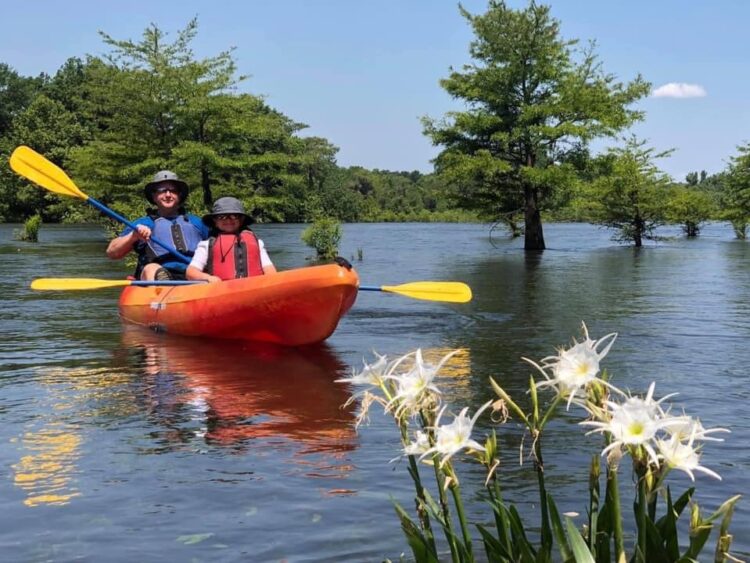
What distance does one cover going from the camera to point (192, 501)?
3846mm

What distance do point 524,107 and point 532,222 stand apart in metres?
4.00

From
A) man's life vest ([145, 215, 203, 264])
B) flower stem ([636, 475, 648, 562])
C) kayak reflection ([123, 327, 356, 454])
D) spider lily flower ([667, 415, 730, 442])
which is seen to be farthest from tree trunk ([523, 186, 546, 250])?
spider lily flower ([667, 415, 730, 442])

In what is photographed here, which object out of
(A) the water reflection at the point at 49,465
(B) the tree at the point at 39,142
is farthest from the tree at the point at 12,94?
(A) the water reflection at the point at 49,465

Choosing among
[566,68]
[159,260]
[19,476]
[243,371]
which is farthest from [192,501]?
[566,68]

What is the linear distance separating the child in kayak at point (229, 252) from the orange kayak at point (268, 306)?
0.33m

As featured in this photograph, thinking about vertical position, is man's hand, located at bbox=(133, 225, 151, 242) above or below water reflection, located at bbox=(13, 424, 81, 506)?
above

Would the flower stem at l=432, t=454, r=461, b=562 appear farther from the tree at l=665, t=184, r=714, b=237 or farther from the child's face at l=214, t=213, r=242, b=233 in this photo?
the tree at l=665, t=184, r=714, b=237

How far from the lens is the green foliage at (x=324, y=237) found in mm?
23125

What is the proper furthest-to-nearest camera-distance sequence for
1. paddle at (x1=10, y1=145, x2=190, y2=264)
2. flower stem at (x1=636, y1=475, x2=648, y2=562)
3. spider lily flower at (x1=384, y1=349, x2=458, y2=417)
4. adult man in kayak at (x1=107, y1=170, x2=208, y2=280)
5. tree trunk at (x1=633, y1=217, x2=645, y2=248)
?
1. tree trunk at (x1=633, y1=217, x2=645, y2=248)
2. paddle at (x1=10, y1=145, x2=190, y2=264)
3. adult man in kayak at (x1=107, y1=170, x2=208, y2=280)
4. spider lily flower at (x1=384, y1=349, x2=458, y2=417)
5. flower stem at (x1=636, y1=475, x2=648, y2=562)

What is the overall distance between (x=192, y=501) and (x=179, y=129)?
25136 mm

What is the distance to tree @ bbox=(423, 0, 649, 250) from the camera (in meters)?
25.0

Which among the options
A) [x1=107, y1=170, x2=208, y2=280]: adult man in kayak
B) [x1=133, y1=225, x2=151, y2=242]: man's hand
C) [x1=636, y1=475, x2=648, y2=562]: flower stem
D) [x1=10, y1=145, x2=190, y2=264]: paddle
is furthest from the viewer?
[x1=10, y1=145, x2=190, y2=264]: paddle

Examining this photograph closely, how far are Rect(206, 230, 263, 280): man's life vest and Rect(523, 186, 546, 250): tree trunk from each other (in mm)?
18832

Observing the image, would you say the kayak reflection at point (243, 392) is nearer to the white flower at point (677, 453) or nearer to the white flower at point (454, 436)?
the white flower at point (454, 436)
